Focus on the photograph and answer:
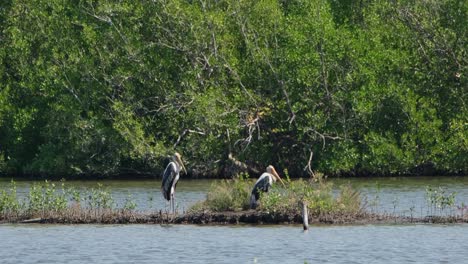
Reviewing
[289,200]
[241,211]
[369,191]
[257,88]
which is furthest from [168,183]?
[257,88]

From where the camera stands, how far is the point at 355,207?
24688mm

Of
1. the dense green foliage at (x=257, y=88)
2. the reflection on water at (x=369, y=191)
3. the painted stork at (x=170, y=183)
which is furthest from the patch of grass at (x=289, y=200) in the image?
the dense green foliage at (x=257, y=88)

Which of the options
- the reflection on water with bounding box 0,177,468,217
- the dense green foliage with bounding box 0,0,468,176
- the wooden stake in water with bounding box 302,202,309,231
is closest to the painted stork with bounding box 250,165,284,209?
the wooden stake in water with bounding box 302,202,309,231

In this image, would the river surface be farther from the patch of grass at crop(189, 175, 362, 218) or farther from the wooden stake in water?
the patch of grass at crop(189, 175, 362, 218)

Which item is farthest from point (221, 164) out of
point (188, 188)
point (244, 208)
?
point (244, 208)

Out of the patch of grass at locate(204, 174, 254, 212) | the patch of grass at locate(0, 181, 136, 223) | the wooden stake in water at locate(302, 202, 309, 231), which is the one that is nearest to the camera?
the wooden stake in water at locate(302, 202, 309, 231)

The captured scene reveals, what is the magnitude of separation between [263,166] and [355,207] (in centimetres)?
1412

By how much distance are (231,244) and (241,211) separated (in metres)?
2.17

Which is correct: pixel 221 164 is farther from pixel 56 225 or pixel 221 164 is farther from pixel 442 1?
pixel 56 225

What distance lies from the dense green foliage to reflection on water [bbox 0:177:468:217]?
98cm

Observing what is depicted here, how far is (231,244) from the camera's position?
22.7 metres

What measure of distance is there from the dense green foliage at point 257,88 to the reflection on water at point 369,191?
98 centimetres

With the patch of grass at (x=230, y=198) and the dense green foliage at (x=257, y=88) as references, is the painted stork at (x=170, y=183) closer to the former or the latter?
the patch of grass at (x=230, y=198)

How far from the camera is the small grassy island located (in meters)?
24.1
